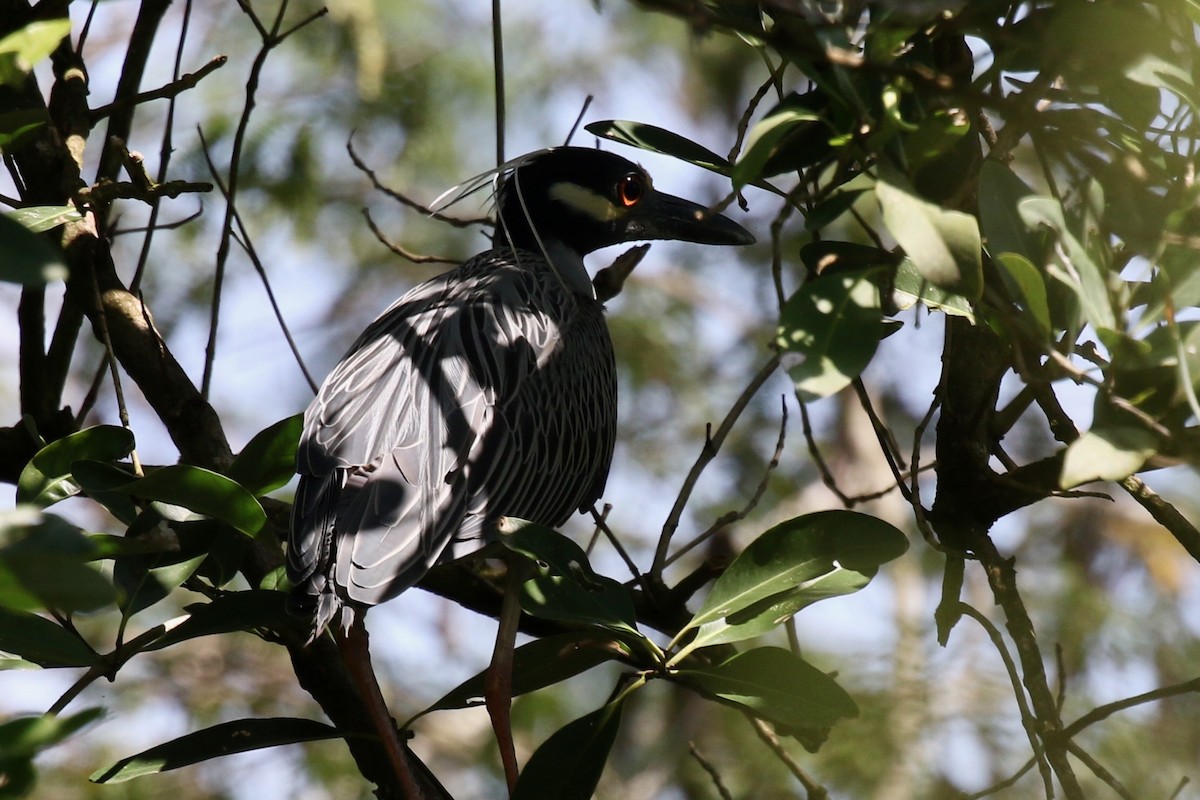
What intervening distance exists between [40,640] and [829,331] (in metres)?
1.44

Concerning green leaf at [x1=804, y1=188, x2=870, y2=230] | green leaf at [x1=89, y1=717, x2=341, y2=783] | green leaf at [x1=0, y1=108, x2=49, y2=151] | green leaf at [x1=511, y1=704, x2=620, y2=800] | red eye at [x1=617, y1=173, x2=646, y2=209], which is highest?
red eye at [x1=617, y1=173, x2=646, y2=209]

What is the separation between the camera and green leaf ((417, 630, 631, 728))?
2414 millimetres

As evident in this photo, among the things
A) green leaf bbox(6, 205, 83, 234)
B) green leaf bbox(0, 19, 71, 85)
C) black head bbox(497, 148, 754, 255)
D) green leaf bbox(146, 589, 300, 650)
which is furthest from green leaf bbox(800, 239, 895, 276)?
black head bbox(497, 148, 754, 255)

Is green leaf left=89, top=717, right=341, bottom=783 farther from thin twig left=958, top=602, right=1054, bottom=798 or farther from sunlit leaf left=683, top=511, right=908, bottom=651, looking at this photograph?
thin twig left=958, top=602, right=1054, bottom=798

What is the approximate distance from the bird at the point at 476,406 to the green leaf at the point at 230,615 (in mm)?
56

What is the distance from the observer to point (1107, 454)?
1.55 metres

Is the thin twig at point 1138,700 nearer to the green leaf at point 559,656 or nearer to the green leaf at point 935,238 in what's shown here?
the green leaf at point 559,656

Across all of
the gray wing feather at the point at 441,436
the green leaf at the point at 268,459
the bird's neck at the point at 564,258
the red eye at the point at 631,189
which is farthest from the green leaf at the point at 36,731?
the red eye at the point at 631,189

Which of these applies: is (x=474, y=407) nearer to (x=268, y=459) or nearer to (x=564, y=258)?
(x=268, y=459)

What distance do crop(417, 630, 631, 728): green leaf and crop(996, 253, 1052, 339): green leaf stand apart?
1.11m

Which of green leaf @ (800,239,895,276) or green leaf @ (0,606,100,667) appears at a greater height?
green leaf @ (800,239,895,276)

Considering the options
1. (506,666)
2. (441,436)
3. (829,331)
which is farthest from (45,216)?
(829,331)

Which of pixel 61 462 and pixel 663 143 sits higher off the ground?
pixel 663 143

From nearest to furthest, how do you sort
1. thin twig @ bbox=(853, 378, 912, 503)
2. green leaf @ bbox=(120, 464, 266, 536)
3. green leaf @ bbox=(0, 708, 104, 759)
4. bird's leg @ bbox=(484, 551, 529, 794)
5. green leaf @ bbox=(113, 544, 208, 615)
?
green leaf @ bbox=(0, 708, 104, 759) → green leaf @ bbox=(120, 464, 266, 536) → green leaf @ bbox=(113, 544, 208, 615) → thin twig @ bbox=(853, 378, 912, 503) → bird's leg @ bbox=(484, 551, 529, 794)
